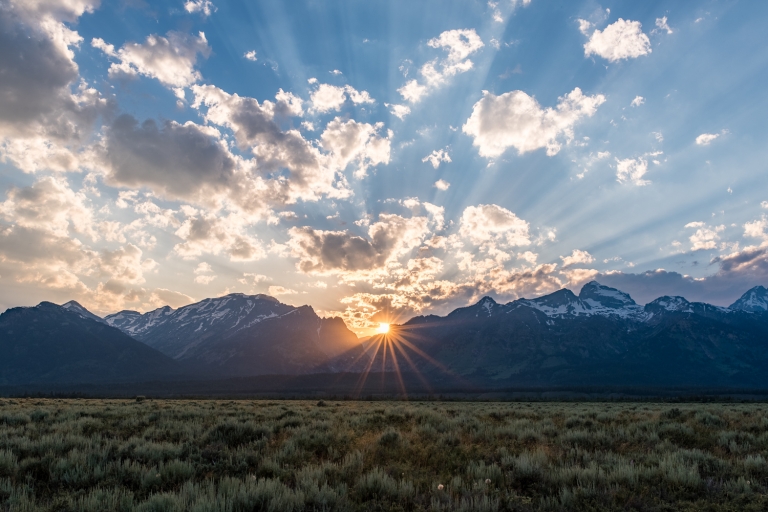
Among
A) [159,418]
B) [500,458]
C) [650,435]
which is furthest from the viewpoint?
[159,418]

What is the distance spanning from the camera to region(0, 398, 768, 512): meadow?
6207mm

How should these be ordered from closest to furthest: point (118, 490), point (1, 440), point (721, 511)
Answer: point (721, 511), point (118, 490), point (1, 440)

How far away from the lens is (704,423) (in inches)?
586

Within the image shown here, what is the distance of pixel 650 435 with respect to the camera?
11773 mm

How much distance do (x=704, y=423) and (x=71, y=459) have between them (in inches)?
819

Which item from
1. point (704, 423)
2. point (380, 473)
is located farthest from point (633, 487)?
point (704, 423)

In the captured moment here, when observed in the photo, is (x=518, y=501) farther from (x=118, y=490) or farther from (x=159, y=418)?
(x=159, y=418)

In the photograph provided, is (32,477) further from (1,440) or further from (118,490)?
(1,440)

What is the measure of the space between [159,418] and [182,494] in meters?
11.8

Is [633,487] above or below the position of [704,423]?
above

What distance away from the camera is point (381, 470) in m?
7.86

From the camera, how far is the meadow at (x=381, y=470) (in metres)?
6.21

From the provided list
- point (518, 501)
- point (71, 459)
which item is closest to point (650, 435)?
point (518, 501)

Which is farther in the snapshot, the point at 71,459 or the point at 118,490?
the point at 71,459
